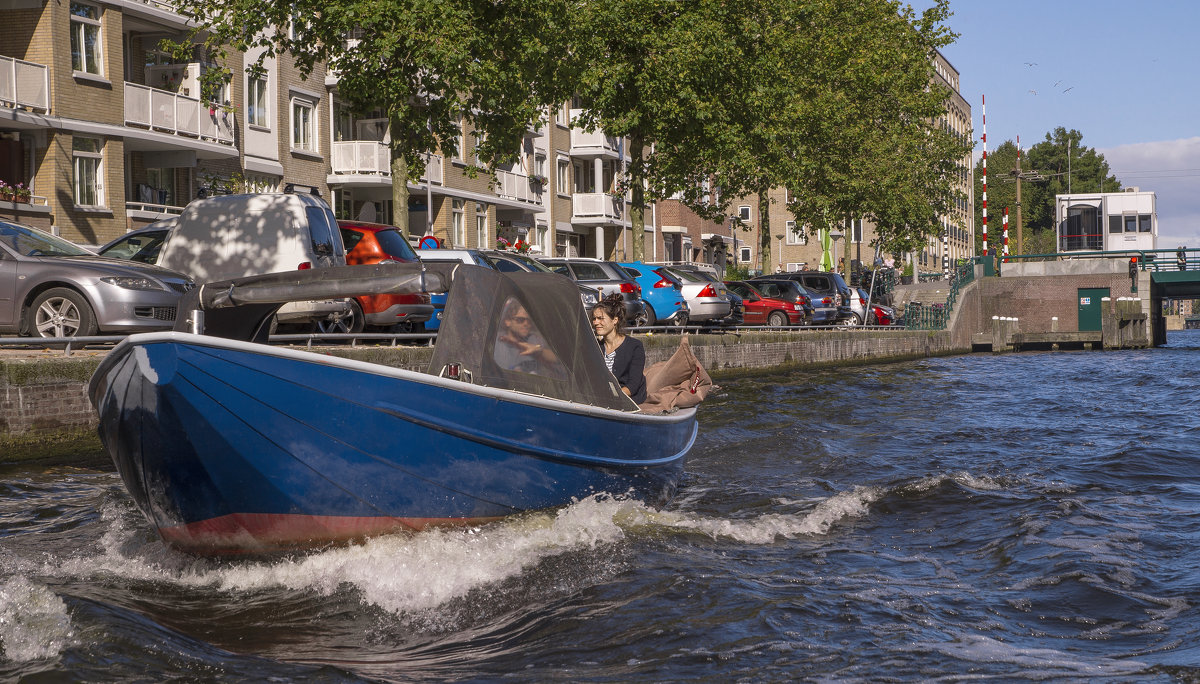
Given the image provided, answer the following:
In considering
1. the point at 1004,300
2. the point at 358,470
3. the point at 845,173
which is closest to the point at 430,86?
the point at 358,470

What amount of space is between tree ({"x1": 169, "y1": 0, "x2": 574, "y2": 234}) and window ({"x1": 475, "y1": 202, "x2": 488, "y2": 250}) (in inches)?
817

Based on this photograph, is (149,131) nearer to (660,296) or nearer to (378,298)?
(660,296)

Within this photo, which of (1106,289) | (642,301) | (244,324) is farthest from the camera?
Answer: (1106,289)

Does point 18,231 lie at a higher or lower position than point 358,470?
higher

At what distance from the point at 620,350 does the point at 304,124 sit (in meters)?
27.9

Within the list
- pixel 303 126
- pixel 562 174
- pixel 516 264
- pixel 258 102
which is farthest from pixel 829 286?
pixel 562 174

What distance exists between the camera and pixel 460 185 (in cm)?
4384

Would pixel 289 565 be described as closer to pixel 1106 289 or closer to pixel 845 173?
pixel 845 173

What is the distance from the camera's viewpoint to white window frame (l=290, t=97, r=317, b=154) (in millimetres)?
35469

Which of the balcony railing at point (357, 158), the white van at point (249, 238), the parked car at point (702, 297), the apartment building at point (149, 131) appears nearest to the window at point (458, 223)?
the apartment building at point (149, 131)

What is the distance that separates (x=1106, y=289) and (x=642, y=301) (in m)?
34.1

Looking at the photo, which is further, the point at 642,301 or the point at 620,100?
the point at 620,100

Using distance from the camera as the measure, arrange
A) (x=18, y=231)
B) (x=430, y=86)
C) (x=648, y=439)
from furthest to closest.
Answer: (x=430, y=86) → (x=18, y=231) → (x=648, y=439)

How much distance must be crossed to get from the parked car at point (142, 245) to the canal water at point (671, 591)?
5242 millimetres
